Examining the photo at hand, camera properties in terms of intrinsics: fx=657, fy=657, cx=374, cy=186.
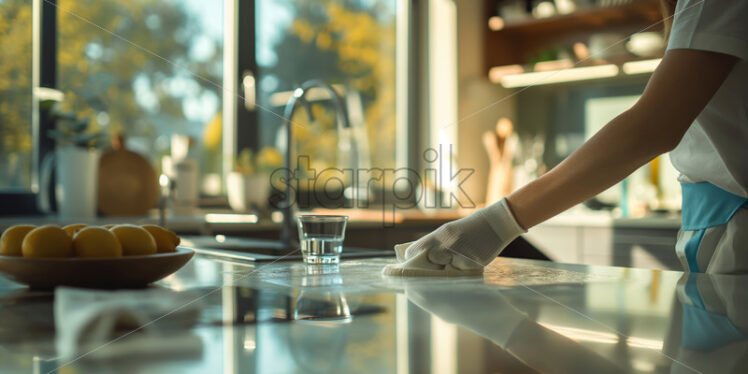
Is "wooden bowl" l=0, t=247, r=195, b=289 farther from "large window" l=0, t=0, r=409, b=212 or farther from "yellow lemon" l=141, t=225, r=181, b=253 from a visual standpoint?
"large window" l=0, t=0, r=409, b=212

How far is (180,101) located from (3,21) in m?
0.58

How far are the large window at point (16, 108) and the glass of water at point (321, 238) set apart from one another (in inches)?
42.8

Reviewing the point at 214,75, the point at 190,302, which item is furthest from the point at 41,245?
the point at 214,75

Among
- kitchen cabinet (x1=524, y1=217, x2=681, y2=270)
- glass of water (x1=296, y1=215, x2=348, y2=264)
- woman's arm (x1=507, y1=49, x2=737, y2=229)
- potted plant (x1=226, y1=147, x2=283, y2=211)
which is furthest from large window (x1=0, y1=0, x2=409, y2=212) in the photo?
kitchen cabinet (x1=524, y1=217, x2=681, y2=270)

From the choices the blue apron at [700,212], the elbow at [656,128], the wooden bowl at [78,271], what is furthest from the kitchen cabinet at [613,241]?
the wooden bowl at [78,271]

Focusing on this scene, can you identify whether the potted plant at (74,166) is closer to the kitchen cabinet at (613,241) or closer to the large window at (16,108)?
the large window at (16,108)

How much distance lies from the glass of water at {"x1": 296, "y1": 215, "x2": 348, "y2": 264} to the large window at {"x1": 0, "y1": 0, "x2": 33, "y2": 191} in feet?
3.57

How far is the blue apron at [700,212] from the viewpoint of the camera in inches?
34.9

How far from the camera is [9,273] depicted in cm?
54

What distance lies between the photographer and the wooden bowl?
519 millimetres

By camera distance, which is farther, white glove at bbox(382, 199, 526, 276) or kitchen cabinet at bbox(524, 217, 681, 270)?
kitchen cabinet at bbox(524, 217, 681, 270)

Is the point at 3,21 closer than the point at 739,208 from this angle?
No

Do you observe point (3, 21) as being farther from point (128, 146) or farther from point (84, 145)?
point (128, 146)

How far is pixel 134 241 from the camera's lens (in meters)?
0.57
